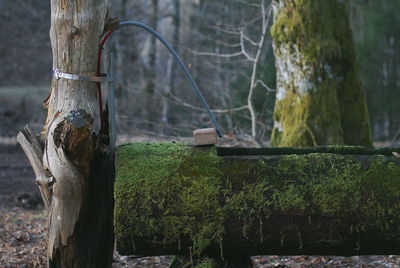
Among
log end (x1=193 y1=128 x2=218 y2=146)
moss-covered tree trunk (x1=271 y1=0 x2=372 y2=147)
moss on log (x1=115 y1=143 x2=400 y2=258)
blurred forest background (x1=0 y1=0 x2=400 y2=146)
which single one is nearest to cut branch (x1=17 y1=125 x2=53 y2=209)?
moss on log (x1=115 y1=143 x2=400 y2=258)

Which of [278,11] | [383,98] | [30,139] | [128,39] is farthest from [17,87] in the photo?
[30,139]

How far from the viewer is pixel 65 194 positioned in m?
3.91

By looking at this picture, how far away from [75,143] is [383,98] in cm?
1904

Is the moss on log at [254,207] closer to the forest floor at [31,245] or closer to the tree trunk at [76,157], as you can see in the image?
the tree trunk at [76,157]

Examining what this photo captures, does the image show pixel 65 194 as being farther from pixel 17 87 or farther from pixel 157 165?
pixel 17 87

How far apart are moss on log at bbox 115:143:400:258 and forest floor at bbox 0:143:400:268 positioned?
480mm

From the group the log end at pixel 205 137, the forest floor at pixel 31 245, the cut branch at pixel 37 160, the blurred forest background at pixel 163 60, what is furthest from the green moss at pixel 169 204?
the blurred forest background at pixel 163 60

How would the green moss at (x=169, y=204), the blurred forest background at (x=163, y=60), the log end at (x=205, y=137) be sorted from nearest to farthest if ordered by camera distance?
the green moss at (x=169, y=204) → the log end at (x=205, y=137) → the blurred forest background at (x=163, y=60)

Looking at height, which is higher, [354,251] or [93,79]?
[93,79]

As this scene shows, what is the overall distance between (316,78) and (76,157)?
4.37 meters

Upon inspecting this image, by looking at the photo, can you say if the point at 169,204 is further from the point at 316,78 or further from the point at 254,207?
the point at 316,78

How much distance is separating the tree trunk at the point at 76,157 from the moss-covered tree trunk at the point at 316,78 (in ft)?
12.6

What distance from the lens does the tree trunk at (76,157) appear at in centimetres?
386

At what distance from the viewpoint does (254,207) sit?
365cm
